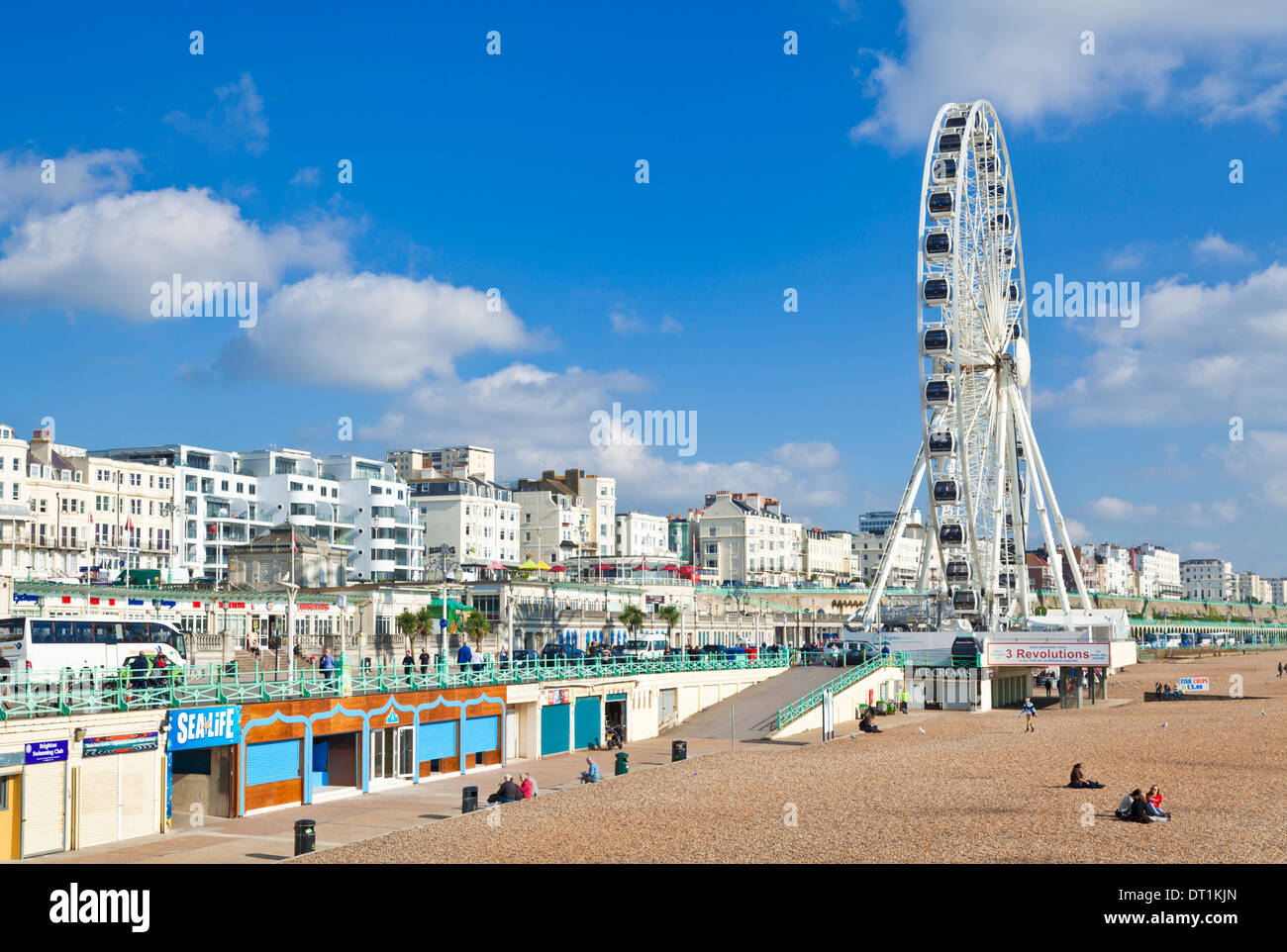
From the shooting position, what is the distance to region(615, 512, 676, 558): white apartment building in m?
160

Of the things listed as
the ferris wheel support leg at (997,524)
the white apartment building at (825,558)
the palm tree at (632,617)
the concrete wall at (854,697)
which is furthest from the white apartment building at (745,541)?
the concrete wall at (854,697)

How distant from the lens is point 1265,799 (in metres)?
27.1

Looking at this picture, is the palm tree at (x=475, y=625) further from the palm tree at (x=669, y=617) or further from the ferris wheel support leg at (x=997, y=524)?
the ferris wheel support leg at (x=997, y=524)

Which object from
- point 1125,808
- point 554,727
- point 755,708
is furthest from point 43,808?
point 755,708

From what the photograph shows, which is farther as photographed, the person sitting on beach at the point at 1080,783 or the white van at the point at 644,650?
the white van at the point at 644,650

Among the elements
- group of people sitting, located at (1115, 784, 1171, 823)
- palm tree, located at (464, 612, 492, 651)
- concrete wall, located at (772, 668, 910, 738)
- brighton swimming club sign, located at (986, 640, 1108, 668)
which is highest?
palm tree, located at (464, 612, 492, 651)

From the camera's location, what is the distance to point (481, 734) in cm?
3756

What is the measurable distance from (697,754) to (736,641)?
57.3 meters

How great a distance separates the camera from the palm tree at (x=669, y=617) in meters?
85.2

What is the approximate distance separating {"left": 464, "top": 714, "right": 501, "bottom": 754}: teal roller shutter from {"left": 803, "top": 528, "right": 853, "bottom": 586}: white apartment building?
140865 millimetres

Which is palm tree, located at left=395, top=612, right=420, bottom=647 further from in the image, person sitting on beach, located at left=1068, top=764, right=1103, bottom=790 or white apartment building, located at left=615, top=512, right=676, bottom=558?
white apartment building, located at left=615, top=512, right=676, bottom=558

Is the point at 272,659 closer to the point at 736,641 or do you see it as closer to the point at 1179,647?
the point at 736,641

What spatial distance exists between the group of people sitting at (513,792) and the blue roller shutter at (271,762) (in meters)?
4.59

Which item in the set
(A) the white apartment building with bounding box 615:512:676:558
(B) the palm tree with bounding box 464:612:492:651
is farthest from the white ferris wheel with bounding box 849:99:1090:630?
(A) the white apartment building with bounding box 615:512:676:558
